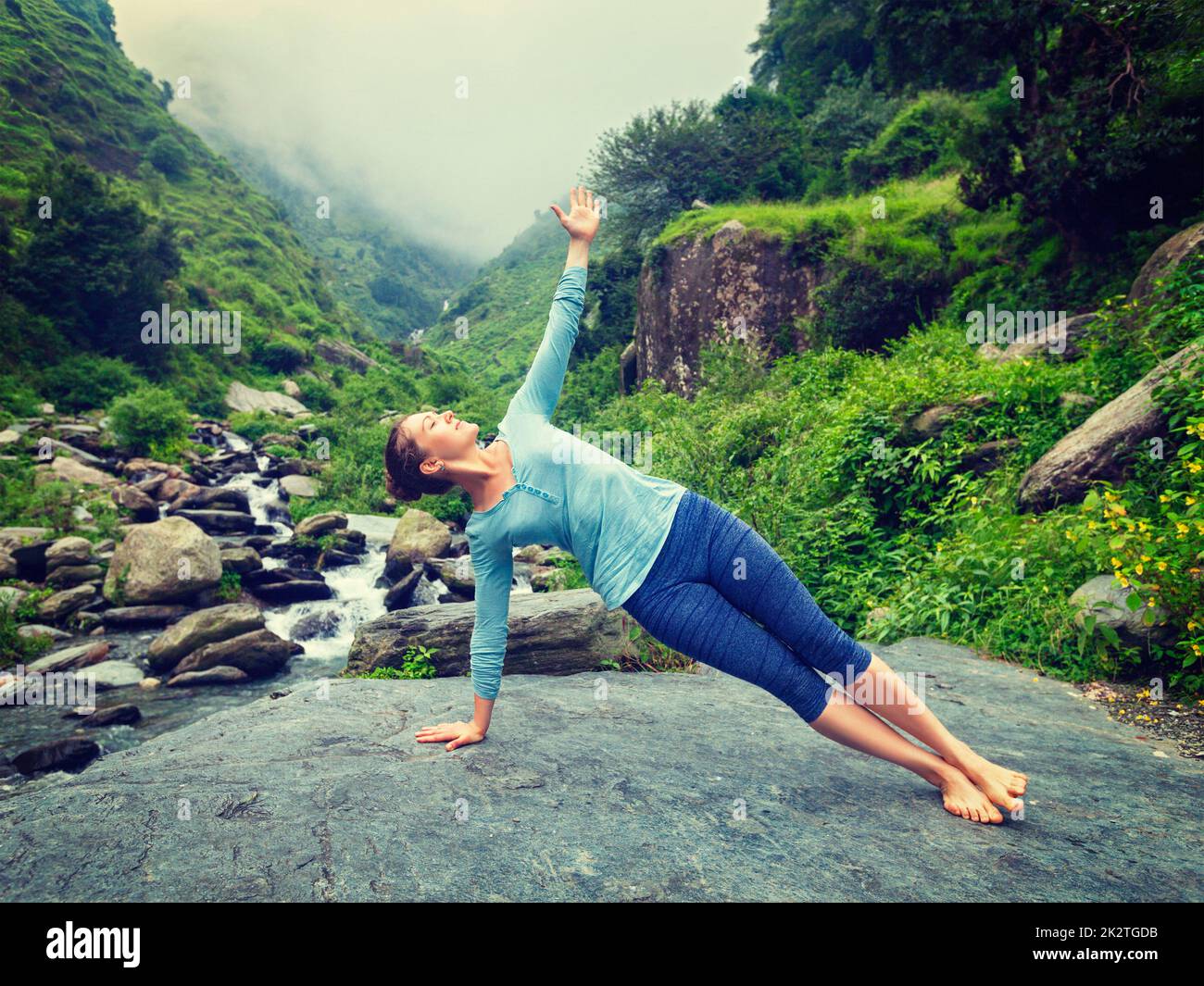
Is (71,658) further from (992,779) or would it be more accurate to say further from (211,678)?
(992,779)

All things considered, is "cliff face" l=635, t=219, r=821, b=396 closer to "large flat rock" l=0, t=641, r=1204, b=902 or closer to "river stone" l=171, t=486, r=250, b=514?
"river stone" l=171, t=486, r=250, b=514

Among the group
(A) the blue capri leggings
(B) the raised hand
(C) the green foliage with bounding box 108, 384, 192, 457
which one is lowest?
(A) the blue capri leggings

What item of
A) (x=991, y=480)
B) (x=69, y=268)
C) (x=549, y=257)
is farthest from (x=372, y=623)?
(x=549, y=257)

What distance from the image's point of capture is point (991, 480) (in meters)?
7.05

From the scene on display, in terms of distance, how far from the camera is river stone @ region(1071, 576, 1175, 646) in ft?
14.0

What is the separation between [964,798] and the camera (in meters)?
2.54

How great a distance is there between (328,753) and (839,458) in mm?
6551

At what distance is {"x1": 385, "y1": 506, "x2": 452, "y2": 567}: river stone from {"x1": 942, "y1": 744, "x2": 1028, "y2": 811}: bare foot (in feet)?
44.9

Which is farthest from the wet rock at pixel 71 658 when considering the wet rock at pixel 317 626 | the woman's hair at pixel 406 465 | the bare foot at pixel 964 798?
the bare foot at pixel 964 798

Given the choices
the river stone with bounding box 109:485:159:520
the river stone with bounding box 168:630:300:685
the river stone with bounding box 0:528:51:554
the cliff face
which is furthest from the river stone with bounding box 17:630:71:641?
the cliff face

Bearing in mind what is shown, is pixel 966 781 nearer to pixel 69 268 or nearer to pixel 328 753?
pixel 328 753

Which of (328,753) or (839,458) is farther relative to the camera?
(839,458)

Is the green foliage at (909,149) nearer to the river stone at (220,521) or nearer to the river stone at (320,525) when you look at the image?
the river stone at (320,525)
